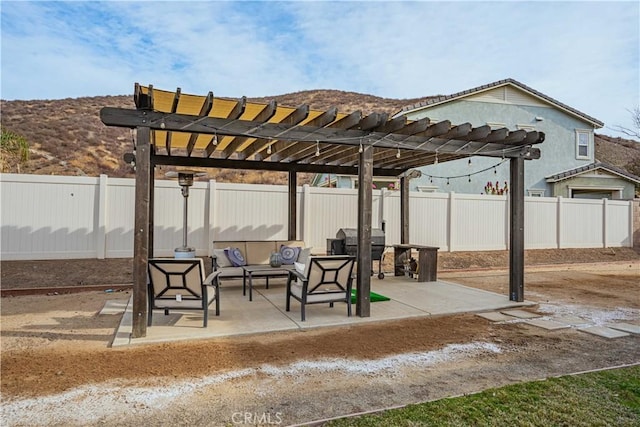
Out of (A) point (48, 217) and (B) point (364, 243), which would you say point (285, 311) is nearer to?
(B) point (364, 243)

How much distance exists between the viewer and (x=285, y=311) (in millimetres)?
6055

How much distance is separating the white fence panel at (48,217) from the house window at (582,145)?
18621mm

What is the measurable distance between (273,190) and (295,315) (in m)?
5.24

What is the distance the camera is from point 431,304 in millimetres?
6629

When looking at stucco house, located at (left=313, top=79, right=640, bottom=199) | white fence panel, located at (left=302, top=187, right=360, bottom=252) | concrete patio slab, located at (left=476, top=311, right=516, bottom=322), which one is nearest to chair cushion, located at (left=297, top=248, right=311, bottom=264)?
white fence panel, located at (left=302, top=187, right=360, bottom=252)

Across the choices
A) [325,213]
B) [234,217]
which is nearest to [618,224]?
[325,213]

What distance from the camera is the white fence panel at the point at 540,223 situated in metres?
13.4

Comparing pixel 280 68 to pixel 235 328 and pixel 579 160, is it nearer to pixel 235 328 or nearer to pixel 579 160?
pixel 579 160

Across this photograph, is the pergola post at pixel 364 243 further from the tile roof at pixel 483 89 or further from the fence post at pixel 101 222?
the tile roof at pixel 483 89

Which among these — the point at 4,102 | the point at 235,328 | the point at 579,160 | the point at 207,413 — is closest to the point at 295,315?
the point at 235,328

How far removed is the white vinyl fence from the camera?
8758 millimetres

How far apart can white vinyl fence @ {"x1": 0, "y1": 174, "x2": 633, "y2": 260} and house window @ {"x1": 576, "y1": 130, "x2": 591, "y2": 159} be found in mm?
5092

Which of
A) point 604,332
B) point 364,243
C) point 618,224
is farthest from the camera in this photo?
point 618,224

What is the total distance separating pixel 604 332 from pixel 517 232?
2.02 m
